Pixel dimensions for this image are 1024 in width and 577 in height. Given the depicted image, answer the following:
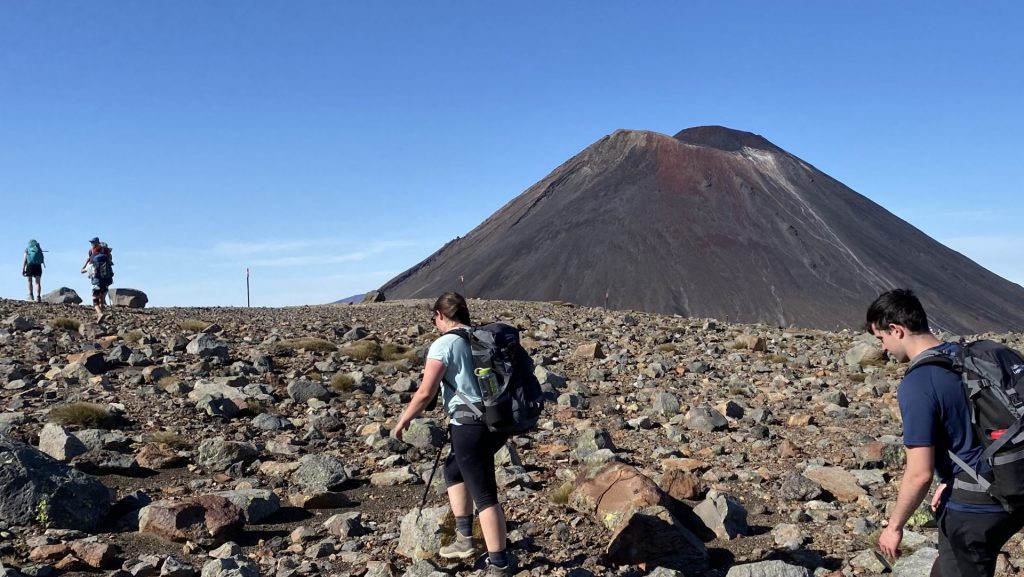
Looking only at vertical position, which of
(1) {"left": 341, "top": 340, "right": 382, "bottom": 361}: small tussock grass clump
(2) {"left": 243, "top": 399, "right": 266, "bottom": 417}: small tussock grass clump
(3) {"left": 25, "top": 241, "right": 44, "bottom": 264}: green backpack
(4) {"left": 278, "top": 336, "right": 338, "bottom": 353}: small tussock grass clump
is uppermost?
(3) {"left": 25, "top": 241, "right": 44, "bottom": 264}: green backpack

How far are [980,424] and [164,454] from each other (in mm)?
6884

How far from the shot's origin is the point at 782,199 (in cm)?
13938

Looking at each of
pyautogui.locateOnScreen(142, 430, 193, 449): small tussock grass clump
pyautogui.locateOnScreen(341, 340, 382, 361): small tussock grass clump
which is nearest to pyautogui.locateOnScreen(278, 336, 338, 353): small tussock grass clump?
pyautogui.locateOnScreen(341, 340, 382, 361): small tussock grass clump

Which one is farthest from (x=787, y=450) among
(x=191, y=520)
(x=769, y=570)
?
(x=191, y=520)

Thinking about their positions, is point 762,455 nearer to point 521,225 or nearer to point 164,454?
point 164,454

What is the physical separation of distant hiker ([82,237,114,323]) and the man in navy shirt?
16.6 metres

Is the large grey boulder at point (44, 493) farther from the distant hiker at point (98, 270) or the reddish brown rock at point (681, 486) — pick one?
the distant hiker at point (98, 270)

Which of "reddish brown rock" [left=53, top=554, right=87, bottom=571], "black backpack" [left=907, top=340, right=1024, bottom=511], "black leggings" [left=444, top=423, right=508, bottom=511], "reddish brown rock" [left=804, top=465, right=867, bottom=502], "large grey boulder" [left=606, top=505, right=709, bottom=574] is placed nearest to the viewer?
"black backpack" [left=907, top=340, right=1024, bottom=511]

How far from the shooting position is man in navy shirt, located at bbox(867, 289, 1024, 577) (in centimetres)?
316

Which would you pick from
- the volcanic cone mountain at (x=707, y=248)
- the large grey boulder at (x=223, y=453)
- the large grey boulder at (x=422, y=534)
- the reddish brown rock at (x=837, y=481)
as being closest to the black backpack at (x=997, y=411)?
the large grey boulder at (x=422, y=534)

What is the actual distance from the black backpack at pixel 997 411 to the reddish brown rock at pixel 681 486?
3462 mm

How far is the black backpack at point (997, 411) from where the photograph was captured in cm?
302

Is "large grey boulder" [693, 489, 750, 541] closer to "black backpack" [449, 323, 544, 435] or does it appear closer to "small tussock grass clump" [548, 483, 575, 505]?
"small tussock grass clump" [548, 483, 575, 505]

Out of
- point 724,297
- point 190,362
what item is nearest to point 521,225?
point 724,297
